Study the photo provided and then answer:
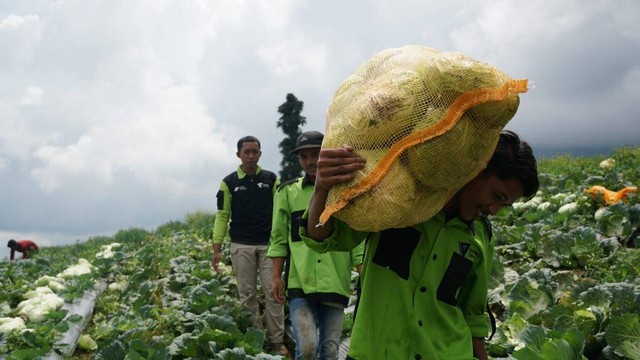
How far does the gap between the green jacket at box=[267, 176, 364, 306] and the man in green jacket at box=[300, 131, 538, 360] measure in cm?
181

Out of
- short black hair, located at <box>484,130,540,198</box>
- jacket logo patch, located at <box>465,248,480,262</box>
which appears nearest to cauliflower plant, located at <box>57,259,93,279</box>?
jacket logo patch, located at <box>465,248,480,262</box>

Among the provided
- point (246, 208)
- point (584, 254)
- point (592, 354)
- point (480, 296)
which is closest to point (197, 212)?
point (246, 208)

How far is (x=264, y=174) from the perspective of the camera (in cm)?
612

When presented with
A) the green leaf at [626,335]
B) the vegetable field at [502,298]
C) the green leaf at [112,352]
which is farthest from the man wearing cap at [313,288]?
the green leaf at [626,335]

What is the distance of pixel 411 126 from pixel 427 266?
1.95 feet

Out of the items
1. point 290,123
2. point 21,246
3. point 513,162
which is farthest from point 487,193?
point 290,123

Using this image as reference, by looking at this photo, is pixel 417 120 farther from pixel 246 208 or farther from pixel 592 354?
pixel 246 208

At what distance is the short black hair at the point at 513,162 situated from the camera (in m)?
2.05

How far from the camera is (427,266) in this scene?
214 cm

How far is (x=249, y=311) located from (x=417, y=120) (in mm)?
4519

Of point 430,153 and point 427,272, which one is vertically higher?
point 430,153

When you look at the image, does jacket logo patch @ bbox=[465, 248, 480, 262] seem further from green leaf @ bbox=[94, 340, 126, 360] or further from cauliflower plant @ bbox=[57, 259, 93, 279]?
cauliflower plant @ bbox=[57, 259, 93, 279]

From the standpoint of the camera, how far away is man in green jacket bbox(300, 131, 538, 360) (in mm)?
2061

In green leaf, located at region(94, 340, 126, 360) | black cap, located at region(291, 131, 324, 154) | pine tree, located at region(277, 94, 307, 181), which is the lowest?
green leaf, located at region(94, 340, 126, 360)
